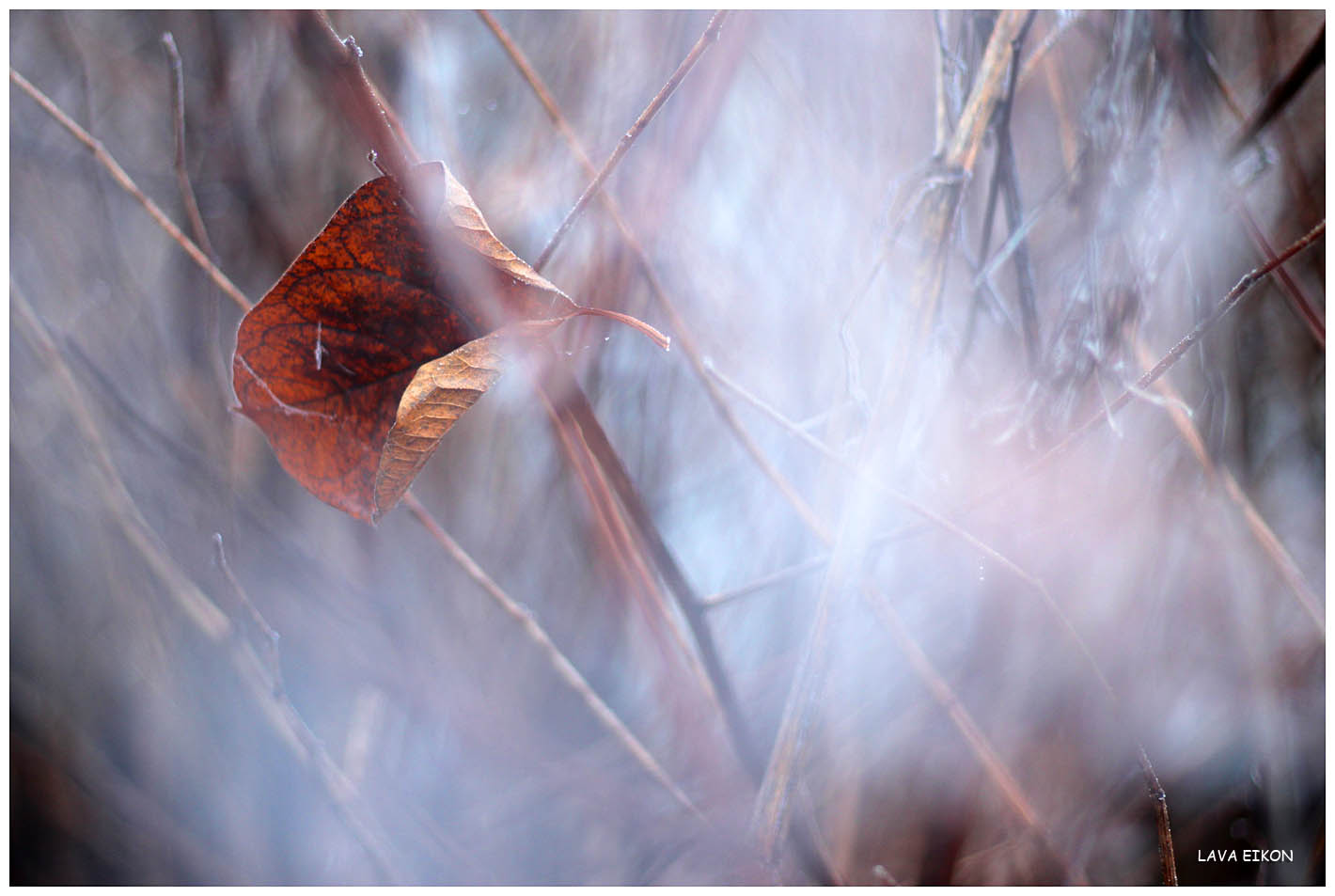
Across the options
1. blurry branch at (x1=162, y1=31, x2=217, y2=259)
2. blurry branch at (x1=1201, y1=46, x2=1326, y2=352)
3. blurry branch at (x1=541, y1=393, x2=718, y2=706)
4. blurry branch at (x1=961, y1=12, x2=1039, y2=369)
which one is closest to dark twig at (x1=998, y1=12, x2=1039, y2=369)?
blurry branch at (x1=961, y1=12, x2=1039, y2=369)

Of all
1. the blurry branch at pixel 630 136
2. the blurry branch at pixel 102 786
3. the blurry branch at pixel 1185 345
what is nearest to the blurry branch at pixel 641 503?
the blurry branch at pixel 630 136

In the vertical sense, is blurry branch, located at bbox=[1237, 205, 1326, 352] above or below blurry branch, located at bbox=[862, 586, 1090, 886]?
above

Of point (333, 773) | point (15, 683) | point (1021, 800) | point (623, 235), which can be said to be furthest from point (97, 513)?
point (1021, 800)

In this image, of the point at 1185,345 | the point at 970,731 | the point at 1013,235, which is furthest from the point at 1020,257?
the point at 970,731

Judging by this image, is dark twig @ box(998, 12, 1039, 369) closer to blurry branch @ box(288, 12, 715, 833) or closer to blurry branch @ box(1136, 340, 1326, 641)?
blurry branch @ box(1136, 340, 1326, 641)

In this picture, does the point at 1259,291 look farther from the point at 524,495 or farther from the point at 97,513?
the point at 97,513

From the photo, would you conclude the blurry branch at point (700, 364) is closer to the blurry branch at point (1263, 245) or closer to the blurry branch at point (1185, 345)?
the blurry branch at point (1185, 345)
